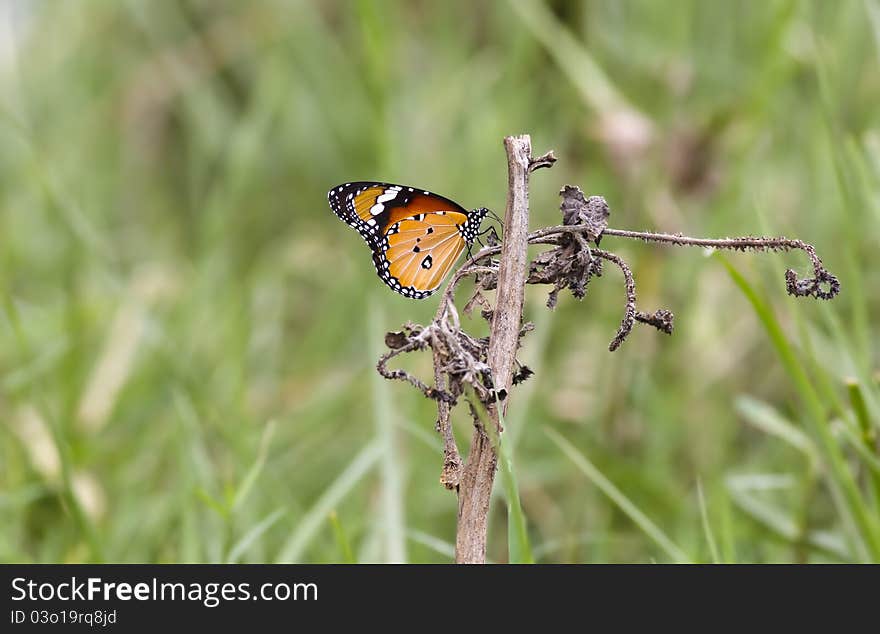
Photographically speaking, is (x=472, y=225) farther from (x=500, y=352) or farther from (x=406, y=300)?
(x=406, y=300)

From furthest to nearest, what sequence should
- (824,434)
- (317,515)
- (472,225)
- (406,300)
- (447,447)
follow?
(406,300) < (317,515) < (824,434) < (472,225) < (447,447)

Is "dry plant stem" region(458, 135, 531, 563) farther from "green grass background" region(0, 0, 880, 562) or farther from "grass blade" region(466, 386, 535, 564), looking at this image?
"green grass background" region(0, 0, 880, 562)

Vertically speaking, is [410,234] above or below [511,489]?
above

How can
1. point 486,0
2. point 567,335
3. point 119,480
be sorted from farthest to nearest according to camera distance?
point 486,0 → point 567,335 → point 119,480

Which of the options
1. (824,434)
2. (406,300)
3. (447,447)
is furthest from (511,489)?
(406,300)

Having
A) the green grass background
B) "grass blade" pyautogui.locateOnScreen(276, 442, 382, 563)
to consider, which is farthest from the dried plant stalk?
"grass blade" pyautogui.locateOnScreen(276, 442, 382, 563)
